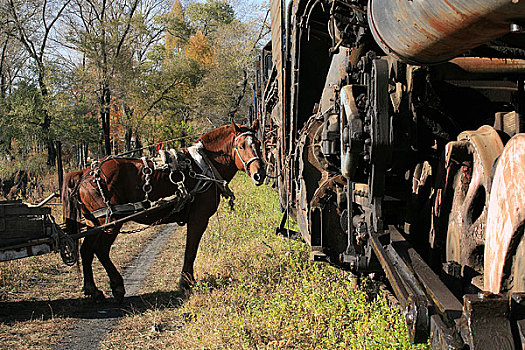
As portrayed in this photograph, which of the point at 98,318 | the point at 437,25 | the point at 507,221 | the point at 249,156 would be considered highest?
the point at 437,25

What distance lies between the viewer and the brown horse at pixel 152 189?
6.82 m

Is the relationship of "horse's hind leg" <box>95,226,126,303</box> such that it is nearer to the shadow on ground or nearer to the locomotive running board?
the shadow on ground

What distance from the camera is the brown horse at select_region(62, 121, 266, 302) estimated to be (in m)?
6.82

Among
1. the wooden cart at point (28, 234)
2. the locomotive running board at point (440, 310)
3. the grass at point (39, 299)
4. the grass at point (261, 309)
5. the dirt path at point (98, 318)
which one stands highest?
the locomotive running board at point (440, 310)

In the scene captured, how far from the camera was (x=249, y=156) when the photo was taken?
7.93m

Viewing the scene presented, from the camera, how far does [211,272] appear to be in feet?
23.5

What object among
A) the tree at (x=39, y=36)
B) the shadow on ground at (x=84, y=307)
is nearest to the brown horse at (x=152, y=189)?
the shadow on ground at (x=84, y=307)

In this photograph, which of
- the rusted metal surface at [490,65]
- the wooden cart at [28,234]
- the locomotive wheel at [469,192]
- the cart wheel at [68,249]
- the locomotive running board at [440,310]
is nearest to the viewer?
the locomotive running board at [440,310]

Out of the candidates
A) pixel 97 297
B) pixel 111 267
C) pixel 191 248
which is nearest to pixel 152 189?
pixel 191 248

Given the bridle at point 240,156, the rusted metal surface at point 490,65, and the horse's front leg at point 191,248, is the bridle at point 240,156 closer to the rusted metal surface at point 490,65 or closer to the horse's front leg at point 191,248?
the horse's front leg at point 191,248

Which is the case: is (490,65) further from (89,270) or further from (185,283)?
(89,270)

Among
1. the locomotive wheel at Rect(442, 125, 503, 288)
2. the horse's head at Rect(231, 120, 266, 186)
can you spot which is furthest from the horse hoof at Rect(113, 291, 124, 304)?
the locomotive wheel at Rect(442, 125, 503, 288)

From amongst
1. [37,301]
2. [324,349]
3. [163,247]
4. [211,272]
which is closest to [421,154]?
[324,349]

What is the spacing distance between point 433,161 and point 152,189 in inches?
184
